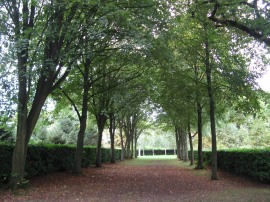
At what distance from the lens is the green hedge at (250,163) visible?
41.2 ft

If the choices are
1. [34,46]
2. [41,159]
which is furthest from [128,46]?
[41,159]

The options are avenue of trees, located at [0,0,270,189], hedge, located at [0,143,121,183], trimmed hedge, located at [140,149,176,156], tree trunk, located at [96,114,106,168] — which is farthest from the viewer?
trimmed hedge, located at [140,149,176,156]

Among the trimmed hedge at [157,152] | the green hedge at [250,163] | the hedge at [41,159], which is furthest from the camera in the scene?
the trimmed hedge at [157,152]

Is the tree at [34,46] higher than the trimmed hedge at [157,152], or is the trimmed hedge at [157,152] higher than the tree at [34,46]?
the tree at [34,46]

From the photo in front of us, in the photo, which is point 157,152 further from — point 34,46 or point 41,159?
point 34,46

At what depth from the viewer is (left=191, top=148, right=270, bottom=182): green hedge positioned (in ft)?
41.2

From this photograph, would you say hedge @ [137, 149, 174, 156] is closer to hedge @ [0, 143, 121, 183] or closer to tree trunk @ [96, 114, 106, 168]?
tree trunk @ [96, 114, 106, 168]

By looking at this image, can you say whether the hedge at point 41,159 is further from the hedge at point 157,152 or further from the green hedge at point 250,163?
the hedge at point 157,152

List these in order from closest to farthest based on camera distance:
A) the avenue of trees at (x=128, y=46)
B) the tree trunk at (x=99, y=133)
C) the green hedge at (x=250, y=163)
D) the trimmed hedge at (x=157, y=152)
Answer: the avenue of trees at (x=128, y=46) < the green hedge at (x=250, y=163) < the tree trunk at (x=99, y=133) < the trimmed hedge at (x=157, y=152)

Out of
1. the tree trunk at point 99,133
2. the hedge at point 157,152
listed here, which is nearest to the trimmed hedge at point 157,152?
the hedge at point 157,152

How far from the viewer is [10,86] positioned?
10.2 meters

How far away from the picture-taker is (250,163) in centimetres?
1384

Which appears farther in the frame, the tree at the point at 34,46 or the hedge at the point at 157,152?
the hedge at the point at 157,152

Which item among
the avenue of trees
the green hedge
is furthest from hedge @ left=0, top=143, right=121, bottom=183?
the green hedge
